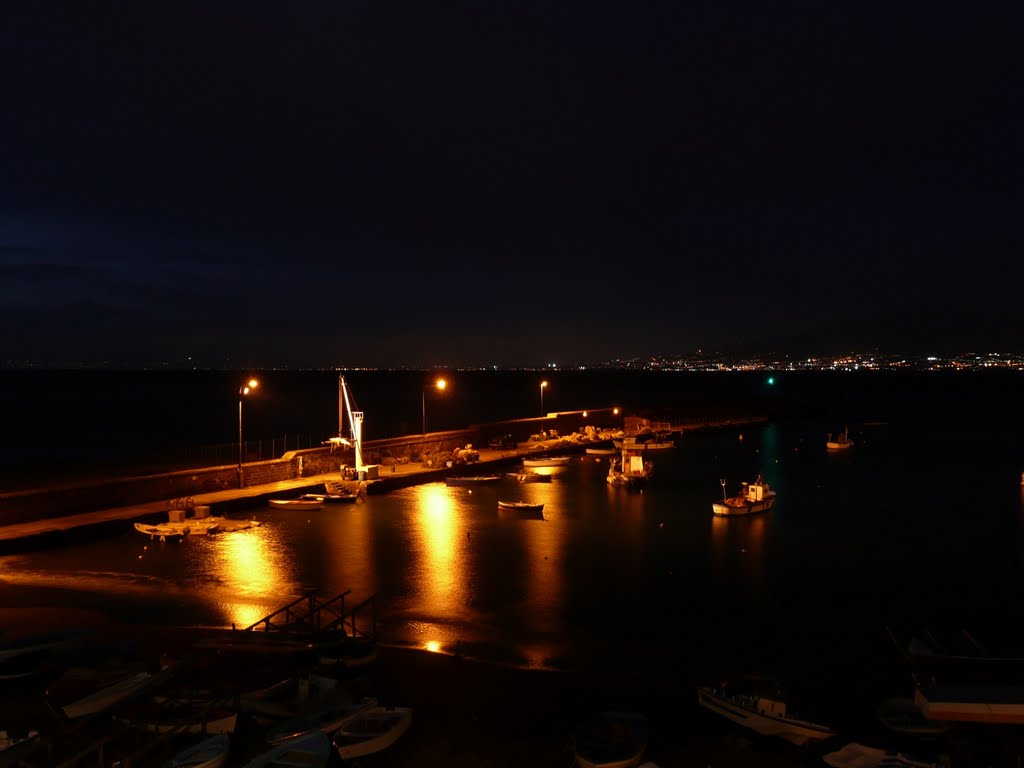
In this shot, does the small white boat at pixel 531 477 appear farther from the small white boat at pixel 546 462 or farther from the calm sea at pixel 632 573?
the small white boat at pixel 546 462

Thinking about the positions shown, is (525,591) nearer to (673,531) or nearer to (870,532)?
(673,531)

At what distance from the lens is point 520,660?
1385 centimetres

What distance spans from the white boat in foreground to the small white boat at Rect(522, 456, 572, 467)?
91.9ft

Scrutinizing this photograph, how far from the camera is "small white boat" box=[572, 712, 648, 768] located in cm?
977

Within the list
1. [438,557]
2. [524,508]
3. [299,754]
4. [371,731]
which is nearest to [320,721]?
[371,731]

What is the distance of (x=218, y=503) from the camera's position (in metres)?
25.7

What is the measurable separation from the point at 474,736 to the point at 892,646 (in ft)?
28.7

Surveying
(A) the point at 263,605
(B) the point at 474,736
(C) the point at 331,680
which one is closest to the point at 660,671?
(B) the point at 474,736

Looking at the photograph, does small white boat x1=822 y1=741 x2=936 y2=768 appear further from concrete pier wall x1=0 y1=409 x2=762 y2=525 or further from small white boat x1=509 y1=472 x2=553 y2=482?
small white boat x1=509 y1=472 x2=553 y2=482

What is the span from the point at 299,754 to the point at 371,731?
4.05 feet

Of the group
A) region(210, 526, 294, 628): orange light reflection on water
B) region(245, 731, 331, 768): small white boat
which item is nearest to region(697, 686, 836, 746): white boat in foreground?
region(245, 731, 331, 768): small white boat

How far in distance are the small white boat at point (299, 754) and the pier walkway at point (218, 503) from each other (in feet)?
48.0

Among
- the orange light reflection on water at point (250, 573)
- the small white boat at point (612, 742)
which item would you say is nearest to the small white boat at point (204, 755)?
the small white boat at point (612, 742)

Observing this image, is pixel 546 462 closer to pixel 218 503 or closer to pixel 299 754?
pixel 218 503
